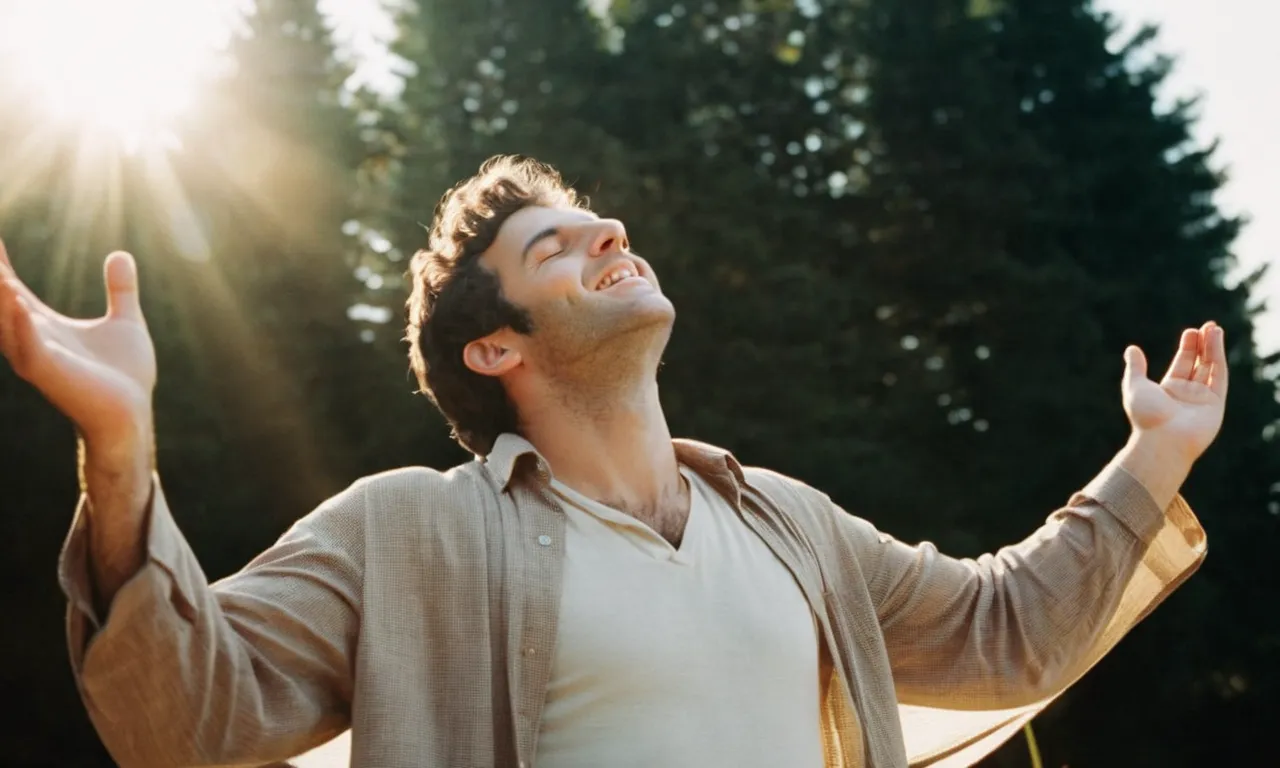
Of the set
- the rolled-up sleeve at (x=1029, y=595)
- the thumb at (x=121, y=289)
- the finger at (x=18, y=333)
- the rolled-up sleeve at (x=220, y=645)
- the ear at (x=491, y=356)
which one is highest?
the ear at (x=491, y=356)

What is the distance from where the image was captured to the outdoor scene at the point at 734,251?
1238 centimetres

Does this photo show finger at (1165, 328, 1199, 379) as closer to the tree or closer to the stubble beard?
the stubble beard

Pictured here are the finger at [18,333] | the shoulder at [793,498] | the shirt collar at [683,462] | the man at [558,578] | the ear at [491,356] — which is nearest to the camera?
the finger at [18,333]

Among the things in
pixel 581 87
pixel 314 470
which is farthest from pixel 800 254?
pixel 314 470

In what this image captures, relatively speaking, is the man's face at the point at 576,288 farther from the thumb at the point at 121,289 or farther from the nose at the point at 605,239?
the thumb at the point at 121,289

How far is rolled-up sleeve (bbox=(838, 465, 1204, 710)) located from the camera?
234 centimetres

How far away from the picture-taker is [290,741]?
1806 mm

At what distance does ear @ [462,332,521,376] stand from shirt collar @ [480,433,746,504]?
15 cm

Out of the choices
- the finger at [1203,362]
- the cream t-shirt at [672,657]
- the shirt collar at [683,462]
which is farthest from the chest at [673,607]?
the finger at [1203,362]

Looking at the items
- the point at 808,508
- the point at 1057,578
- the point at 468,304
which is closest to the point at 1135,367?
the point at 1057,578

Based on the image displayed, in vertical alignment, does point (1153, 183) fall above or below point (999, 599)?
above

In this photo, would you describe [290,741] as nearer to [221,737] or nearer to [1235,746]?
[221,737]

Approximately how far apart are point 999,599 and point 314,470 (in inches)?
427

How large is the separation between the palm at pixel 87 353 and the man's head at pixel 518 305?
2.79ft
